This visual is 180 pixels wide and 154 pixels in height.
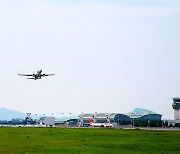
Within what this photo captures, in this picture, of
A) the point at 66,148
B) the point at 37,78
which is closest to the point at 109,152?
the point at 66,148

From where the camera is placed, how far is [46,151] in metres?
58.0

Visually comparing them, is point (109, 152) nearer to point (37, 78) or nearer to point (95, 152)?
point (95, 152)

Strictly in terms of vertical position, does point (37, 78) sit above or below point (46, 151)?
above

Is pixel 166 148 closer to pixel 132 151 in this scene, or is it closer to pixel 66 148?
pixel 132 151

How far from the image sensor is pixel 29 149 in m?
60.6

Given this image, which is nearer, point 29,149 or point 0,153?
point 0,153

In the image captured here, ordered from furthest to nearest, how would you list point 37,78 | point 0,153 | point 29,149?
point 37,78, point 29,149, point 0,153

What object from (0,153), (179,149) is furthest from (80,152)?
(179,149)

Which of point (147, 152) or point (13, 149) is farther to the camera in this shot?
point (13, 149)

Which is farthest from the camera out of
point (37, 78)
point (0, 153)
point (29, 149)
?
point (37, 78)

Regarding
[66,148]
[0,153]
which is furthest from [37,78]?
[0,153]

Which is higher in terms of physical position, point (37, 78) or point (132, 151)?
point (37, 78)

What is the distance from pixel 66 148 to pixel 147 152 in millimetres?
11616

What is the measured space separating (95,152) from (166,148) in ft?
35.9
